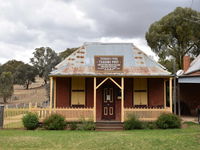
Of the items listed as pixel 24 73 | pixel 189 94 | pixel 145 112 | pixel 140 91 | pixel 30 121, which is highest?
pixel 24 73

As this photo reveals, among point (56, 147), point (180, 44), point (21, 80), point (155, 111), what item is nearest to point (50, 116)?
point (56, 147)

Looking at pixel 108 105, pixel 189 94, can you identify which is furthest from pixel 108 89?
pixel 189 94

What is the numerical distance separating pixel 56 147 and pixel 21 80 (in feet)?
202

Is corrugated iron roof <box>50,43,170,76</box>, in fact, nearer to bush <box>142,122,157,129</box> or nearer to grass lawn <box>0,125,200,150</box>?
bush <box>142,122,157,129</box>

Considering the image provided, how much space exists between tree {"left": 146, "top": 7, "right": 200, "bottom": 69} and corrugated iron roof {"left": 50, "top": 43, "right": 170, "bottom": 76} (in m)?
21.0

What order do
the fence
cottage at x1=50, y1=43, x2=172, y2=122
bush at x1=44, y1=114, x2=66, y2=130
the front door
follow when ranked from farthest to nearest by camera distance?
1. the front door
2. cottage at x1=50, y1=43, x2=172, y2=122
3. the fence
4. bush at x1=44, y1=114, x2=66, y2=130

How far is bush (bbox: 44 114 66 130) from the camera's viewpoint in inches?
525

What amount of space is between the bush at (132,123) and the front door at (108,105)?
7.27 feet

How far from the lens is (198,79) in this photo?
16.6 m

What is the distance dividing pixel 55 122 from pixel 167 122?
6.48m

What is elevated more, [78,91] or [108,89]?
[108,89]

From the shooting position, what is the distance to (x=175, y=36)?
37.3 meters

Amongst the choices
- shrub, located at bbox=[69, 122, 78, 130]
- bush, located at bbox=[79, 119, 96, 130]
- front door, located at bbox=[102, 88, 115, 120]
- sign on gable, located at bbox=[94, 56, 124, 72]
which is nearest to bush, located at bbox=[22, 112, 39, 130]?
shrub, located at bbox=[69, 122, 78, 130]

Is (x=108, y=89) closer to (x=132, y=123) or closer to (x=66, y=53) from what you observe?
(x=132, y=123)
